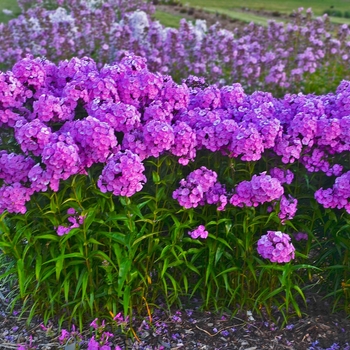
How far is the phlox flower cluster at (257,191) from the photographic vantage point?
3477 mm

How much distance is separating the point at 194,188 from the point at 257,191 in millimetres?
401


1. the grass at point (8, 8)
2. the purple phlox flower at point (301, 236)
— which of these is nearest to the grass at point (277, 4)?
the grass at point (8, 8)

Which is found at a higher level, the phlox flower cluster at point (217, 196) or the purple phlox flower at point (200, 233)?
the phlox flower cluster at point (217, 196)

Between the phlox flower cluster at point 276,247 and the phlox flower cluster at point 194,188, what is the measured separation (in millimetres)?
501

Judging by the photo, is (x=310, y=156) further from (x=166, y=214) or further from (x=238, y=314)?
(x=238, y=314)

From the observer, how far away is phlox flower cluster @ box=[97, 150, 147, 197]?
10.8ft

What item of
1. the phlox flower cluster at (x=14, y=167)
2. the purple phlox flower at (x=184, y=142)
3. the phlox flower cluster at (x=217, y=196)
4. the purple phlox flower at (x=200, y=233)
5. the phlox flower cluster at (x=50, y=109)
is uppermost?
the phlox flower cluster at (x=50, y=109)

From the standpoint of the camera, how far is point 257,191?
3.51 metres

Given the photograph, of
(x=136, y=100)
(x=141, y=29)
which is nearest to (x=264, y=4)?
(x=141, y=29)

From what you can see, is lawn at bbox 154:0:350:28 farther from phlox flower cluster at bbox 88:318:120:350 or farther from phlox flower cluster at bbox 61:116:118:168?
phlox flower cluster at bbox 88:318:120:350

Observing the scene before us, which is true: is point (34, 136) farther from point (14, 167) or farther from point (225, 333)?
point (225, 333)

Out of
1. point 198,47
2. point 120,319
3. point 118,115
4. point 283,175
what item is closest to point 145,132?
point 118,115

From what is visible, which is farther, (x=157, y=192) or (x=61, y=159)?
(x=157, y=192)

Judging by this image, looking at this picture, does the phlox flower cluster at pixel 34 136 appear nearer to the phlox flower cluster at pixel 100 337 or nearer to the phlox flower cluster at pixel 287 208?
the phlox flower cluster at pixel 100 337
